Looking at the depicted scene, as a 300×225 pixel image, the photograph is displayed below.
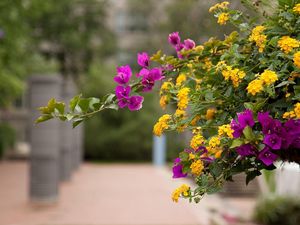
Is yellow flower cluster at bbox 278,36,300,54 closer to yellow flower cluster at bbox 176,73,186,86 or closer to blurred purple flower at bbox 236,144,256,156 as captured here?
blurred purple flower at bbox 236,144,256,156

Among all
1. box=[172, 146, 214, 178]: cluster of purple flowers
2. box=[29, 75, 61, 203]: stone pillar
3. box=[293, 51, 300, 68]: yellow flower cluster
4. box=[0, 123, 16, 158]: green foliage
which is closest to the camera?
box=[293, 51, 300, 68]: yellow flower cluster

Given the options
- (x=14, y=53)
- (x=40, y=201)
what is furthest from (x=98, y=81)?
(x=40, y=201)

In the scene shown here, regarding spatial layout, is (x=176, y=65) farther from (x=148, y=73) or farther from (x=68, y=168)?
(x=68, y=168)

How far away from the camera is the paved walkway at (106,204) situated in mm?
11258

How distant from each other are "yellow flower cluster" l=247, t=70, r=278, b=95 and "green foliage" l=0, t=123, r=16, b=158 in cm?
2409

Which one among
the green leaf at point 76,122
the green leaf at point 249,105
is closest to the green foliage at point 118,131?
the green leaf at point 76,122

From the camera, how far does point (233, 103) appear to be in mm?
2855

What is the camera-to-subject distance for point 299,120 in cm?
253

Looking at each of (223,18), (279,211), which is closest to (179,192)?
(223,18)

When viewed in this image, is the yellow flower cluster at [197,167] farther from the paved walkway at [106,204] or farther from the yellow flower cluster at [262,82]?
the paved walkway at [106,204]

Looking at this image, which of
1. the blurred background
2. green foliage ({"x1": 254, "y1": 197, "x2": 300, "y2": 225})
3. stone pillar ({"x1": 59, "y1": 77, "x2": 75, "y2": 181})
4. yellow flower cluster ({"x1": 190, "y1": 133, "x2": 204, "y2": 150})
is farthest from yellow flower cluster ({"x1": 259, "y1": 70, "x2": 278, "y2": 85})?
stone pillar ({"x1": 59, "y1": 77, "x2": 75, "y2": 181})

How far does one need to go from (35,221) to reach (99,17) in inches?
1071

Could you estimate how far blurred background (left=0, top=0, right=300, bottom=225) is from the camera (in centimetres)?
1151

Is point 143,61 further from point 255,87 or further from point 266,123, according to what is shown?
point 266,123
